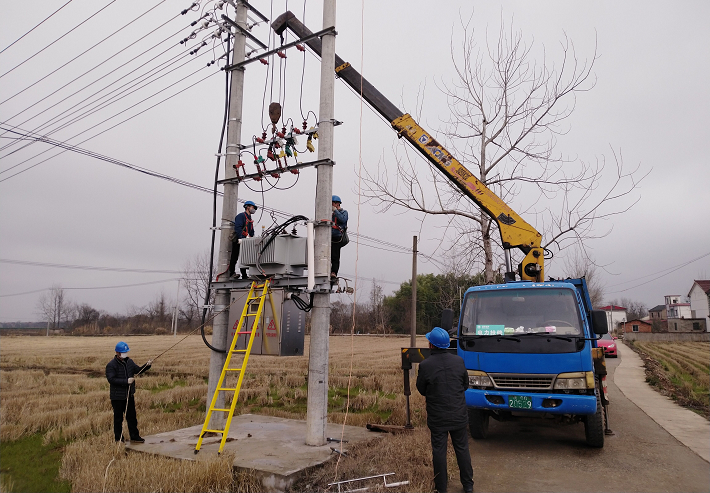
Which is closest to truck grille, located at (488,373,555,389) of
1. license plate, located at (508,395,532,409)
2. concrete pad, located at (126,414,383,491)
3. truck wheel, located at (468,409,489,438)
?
license plate, located at (508,395,532,409)

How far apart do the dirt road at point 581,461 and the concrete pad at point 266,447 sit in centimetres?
203

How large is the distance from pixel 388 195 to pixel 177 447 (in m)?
10.6

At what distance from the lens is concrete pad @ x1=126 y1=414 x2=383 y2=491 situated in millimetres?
6430


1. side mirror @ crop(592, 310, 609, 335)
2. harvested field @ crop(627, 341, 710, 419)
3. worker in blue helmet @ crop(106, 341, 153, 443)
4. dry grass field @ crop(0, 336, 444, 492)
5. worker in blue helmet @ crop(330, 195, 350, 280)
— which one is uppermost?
worker in blue helmet @ crop(330, 195, 350, 280)

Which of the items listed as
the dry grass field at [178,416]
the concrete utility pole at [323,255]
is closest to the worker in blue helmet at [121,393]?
the dry grass field at [178,416]

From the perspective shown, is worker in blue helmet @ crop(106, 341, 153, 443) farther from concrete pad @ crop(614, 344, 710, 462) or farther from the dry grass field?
concrete pad @ crop(614, 344, 710, 462)

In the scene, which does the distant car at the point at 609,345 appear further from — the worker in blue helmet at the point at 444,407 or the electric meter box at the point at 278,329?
the worker in blue helmet at the point at 444,407

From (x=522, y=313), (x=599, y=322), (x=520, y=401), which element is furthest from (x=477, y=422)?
(x=599, y=322)

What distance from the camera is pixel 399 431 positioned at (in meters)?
9.06

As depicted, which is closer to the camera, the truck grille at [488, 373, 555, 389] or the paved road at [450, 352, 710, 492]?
the paved road at [450, 352, 710, 492]

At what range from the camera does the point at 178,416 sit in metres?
11.4

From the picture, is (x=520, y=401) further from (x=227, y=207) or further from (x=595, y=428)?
(x=227, y=207)

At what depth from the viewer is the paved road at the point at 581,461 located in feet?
20.8

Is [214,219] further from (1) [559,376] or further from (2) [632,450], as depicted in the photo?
(2) [632,450]
